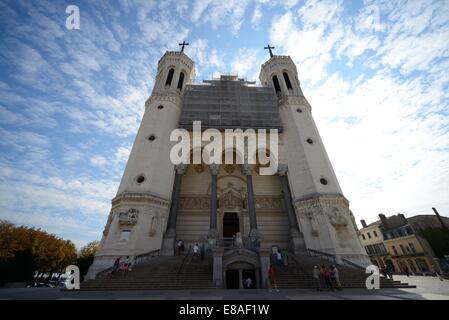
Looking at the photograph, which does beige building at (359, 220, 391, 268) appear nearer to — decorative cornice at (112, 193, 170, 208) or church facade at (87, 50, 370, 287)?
church facade at (87, 50, 370, 287)

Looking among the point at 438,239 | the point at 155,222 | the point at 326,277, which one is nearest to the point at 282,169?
the point at 326,277

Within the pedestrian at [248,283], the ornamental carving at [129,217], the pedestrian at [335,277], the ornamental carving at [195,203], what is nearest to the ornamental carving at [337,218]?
the pedestrian at [335,277]

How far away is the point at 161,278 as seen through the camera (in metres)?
11.6

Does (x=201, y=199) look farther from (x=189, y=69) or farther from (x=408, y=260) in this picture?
(x=408, y=260)

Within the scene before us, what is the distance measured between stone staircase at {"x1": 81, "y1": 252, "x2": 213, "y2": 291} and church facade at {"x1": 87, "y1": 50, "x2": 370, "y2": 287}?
48.8 inches

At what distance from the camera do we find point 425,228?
32281mm

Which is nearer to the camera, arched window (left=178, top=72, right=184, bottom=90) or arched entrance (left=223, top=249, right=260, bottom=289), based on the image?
arched entrance (left=223, top=249, right=260, bottom=289)

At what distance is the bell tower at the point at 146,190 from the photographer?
50.2 feet

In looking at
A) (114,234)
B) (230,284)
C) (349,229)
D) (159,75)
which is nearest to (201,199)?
(114,234)

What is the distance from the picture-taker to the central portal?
71.5 feet

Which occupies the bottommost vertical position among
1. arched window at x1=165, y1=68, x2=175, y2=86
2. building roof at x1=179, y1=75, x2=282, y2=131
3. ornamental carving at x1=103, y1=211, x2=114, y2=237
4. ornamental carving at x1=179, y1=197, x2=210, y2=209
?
ornamental carving at x1=103, y1=211, x2=114, y2=237

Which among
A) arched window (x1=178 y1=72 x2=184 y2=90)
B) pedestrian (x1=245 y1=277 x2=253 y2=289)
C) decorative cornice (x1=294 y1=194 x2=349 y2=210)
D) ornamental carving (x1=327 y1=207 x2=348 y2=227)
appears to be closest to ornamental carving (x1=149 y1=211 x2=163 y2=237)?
pedestrian (x1=245 y1=277 x2=253 y2=289)

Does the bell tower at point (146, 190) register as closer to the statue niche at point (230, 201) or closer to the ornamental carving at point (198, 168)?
the ornamental carving at point (198, 168)

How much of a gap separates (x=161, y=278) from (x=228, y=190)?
41.4 ft
